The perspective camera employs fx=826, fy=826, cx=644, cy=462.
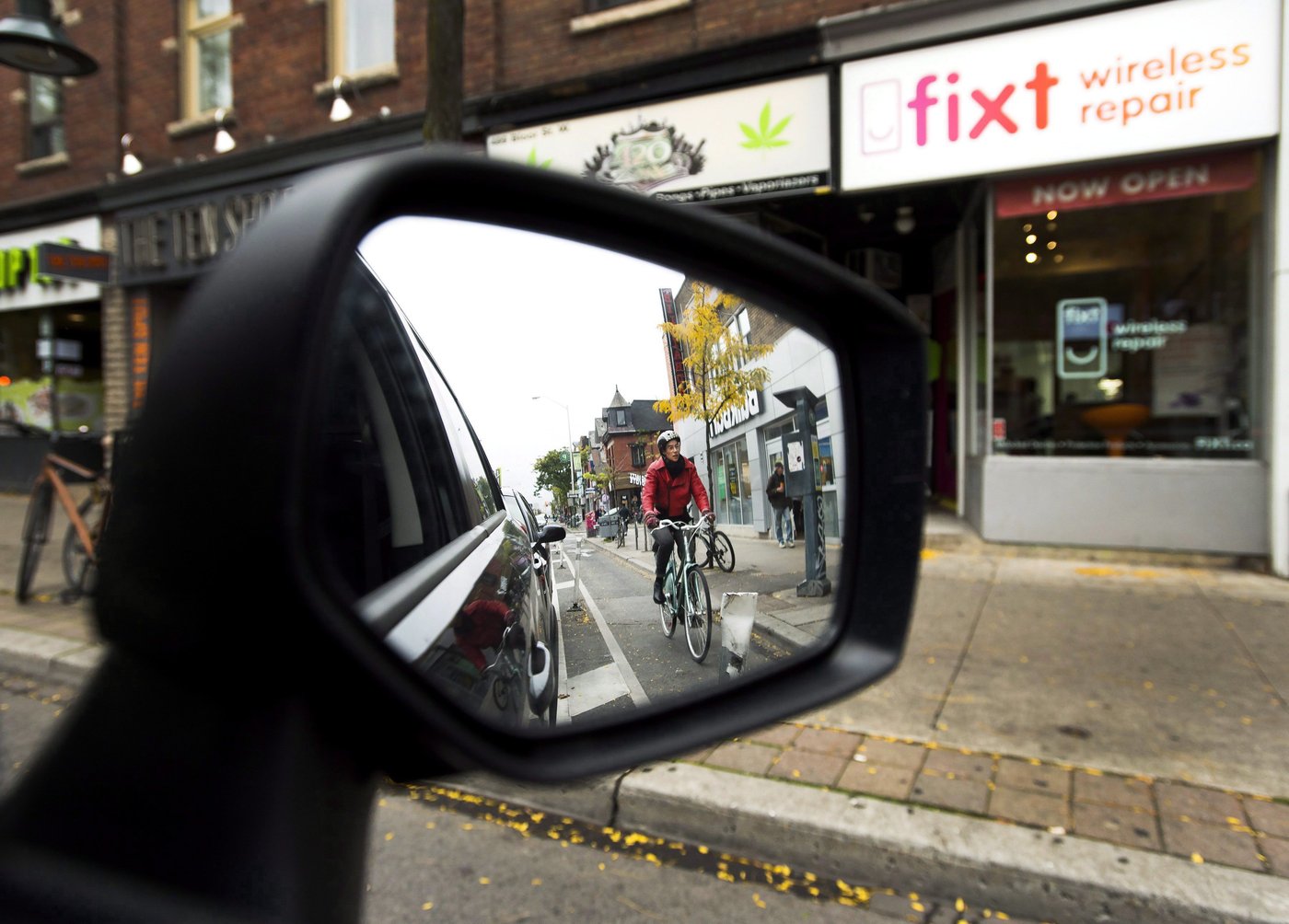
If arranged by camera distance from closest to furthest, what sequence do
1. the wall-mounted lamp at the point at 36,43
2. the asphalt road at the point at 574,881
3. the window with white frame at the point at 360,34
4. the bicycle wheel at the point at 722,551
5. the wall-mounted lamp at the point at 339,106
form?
the bicycle wheel at the point at 722,551, the asphalt road at the point at 574,881, the wall-mounted lamp at the point at 36,43, the wall-mounted lamp at the point at 339,106, the window with white frame at the point at 360,34

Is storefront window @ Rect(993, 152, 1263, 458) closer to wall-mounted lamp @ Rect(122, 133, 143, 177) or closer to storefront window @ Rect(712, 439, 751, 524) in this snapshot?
storefront window @ Rect(712, 439, 751, 524)

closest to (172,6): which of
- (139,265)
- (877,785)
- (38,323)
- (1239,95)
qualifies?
(139,265)

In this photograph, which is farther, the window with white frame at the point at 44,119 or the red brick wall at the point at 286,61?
the window with white frame at the point at 44,119

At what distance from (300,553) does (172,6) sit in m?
15.7

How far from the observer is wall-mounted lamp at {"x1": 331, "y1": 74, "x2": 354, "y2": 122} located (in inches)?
428

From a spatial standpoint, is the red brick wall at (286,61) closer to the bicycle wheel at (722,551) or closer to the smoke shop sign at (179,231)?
the smoke shop sign at (179,231)

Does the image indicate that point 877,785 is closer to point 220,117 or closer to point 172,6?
point 220,117

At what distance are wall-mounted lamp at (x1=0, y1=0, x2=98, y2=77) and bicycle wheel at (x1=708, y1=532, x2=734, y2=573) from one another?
25.0 feet

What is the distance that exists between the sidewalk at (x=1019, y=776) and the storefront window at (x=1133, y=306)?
7.99 ft

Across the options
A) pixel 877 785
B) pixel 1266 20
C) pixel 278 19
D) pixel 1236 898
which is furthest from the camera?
pixel 278 19

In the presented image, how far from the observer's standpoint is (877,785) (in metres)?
3.40

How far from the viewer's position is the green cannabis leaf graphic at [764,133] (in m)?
8.62

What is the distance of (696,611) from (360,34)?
12724 mm

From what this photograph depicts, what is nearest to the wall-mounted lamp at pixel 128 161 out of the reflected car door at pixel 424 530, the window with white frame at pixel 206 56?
the window with white frame at pixel 206 56
